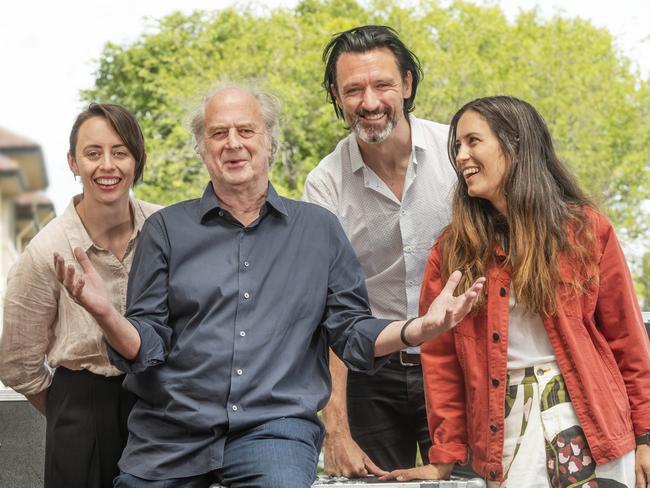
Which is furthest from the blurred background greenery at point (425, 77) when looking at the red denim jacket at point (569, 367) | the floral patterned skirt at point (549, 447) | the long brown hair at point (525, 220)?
the floral patterned skirt at point (549, 447)

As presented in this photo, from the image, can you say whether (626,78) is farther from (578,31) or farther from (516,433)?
(516,433)

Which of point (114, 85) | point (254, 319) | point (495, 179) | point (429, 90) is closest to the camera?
point (254, 319)

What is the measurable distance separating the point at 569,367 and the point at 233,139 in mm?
927

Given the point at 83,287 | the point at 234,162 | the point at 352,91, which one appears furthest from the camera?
the point at 352,91

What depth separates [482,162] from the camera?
8.66 feet

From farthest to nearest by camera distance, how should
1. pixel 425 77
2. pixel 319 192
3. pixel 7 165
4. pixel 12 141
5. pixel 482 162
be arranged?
1. pixel 12 141
2. pixel 7 165
3. pixel 425 77
4. pixel 319 192
5. pixel 482 162

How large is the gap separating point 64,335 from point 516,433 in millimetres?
1162

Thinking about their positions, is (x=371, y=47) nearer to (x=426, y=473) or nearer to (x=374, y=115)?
(x=374, y=115)

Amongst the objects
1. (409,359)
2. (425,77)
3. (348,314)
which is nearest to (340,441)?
(409,359)

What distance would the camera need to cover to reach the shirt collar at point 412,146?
3090 mm

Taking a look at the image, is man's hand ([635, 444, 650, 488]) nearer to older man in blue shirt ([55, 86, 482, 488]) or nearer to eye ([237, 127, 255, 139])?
older man in blue shirt ([55, 86, 482, 488])

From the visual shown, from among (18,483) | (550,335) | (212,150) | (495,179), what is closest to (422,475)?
(550,335)

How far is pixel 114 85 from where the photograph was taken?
71.9 feet

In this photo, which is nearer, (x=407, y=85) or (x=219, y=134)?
(x=219, y=134)
